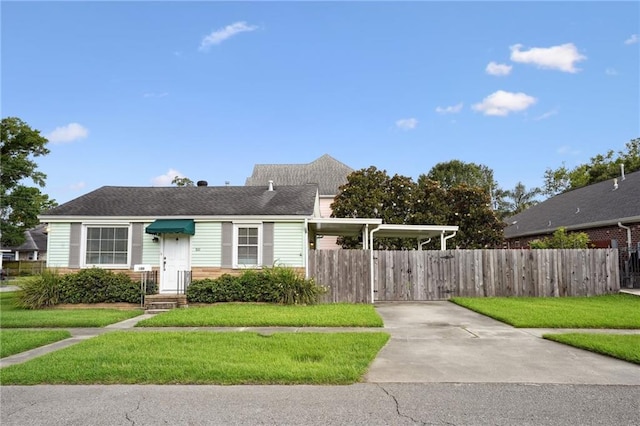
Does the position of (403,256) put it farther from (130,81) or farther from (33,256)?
(33,256)

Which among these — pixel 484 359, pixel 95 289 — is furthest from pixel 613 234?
pixel 95 289

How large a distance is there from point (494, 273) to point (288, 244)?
740 cm

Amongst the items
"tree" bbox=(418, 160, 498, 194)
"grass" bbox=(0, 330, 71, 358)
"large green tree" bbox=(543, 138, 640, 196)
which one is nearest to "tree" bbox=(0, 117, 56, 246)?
"grass" bbox=(0, 330, 71, 358)

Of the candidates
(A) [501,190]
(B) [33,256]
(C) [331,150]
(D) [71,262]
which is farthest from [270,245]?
(B) [33,256]

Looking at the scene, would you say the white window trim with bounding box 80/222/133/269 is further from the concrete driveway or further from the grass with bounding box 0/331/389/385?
the concrete driveway

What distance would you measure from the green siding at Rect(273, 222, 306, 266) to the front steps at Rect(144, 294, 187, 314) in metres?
3.23

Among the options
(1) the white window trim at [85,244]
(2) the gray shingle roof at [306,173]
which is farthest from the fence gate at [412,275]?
(2) the gray shingle roof at [306,173]

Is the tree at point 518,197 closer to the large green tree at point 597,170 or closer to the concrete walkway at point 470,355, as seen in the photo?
the large green tree at point 597,170

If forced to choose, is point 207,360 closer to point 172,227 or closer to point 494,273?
point 172,227

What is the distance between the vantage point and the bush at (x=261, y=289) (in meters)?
13.3

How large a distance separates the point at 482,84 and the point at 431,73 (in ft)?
7.07

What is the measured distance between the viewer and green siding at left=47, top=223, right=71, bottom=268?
1450 cm

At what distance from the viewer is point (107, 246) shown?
14.8 metres

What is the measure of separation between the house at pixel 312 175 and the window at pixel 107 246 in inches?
656
